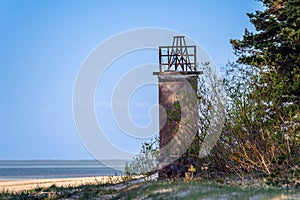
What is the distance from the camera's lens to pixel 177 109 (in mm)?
14508

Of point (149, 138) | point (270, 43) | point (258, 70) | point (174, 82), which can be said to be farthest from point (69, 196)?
point (270, 43)

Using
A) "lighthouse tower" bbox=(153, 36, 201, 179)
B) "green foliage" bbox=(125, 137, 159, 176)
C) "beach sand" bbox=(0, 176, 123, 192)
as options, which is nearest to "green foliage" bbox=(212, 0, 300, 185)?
"lighthouse tower" bbox=(153, 36, 201, 179)

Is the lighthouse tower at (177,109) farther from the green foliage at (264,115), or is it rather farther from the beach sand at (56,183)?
the beach sand at (56,183)

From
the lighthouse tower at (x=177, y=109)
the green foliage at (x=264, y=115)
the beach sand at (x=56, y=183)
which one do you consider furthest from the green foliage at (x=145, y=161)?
the green foliage at (x=264, y=115)

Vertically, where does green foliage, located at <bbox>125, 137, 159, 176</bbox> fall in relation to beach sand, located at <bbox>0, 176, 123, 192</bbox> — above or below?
above

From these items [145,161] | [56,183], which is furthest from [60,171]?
[145,161]

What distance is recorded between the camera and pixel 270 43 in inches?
587

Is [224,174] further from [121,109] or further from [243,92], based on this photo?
[121,109]

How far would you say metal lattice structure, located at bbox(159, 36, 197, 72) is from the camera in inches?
615

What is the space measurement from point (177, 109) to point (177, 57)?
2.10 meters

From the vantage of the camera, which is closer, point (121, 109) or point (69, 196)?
point (69, 196)

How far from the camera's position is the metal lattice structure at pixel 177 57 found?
15.6 metres

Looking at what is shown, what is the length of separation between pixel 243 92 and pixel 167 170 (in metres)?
4.17

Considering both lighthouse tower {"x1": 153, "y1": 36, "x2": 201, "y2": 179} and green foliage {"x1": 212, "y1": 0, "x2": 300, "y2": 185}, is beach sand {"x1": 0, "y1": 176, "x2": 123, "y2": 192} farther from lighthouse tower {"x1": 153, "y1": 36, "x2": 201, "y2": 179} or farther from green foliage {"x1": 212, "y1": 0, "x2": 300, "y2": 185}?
green foliage {"x1": 212, "y1": 0, "x2": 300, "y2": 185}
